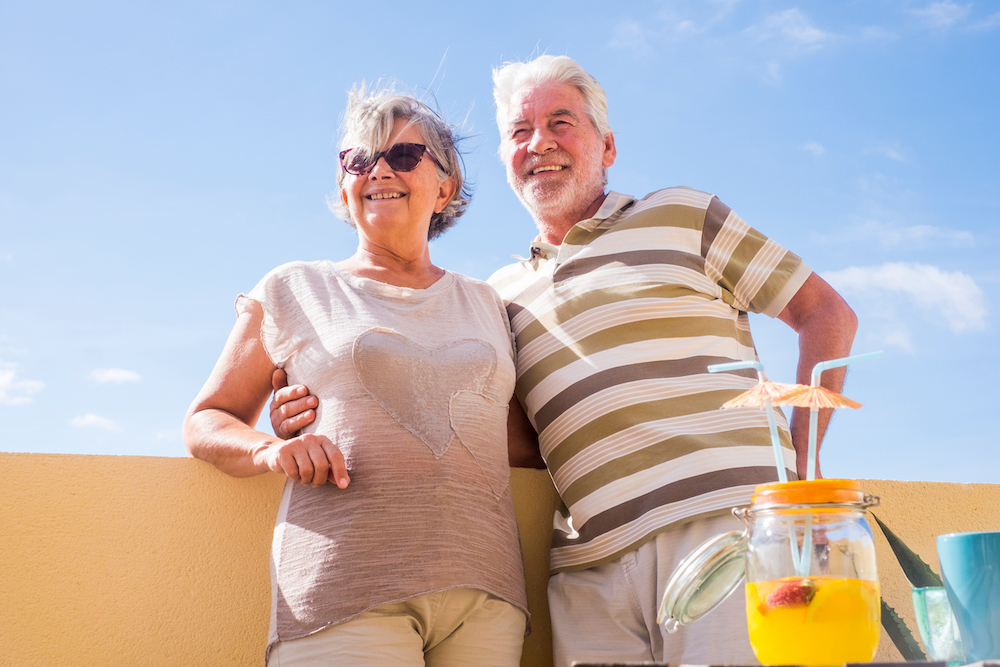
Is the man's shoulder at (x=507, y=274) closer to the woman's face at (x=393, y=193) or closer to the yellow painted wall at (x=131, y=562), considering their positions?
the woman's face at (x=393, y=193)

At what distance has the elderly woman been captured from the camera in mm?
1716

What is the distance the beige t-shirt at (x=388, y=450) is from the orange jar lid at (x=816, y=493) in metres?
0.92

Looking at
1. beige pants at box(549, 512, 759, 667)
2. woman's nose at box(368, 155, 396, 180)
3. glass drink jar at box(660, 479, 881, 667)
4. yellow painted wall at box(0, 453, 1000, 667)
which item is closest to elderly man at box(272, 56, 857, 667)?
beige pants at box(549, 512, 759, 667)

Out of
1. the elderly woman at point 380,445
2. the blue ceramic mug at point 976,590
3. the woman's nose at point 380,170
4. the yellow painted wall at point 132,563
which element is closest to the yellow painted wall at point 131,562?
the yellow painted wall at point 132,563

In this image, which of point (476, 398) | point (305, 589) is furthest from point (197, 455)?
point (476, 398)

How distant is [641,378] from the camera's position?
218 centimetres

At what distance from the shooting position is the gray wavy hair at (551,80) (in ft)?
9.41

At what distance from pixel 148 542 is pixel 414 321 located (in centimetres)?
94

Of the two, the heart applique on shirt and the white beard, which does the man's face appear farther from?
the heart applique on shirt

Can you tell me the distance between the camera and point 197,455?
6.77 feet

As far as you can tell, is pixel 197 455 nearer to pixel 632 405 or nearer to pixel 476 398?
pixel 476 398

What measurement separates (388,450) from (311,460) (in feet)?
0.58

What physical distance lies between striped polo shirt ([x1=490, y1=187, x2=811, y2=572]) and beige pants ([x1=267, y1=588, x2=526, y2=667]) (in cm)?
37

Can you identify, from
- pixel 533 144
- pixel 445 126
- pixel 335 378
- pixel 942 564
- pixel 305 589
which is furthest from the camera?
pixel 533 144
